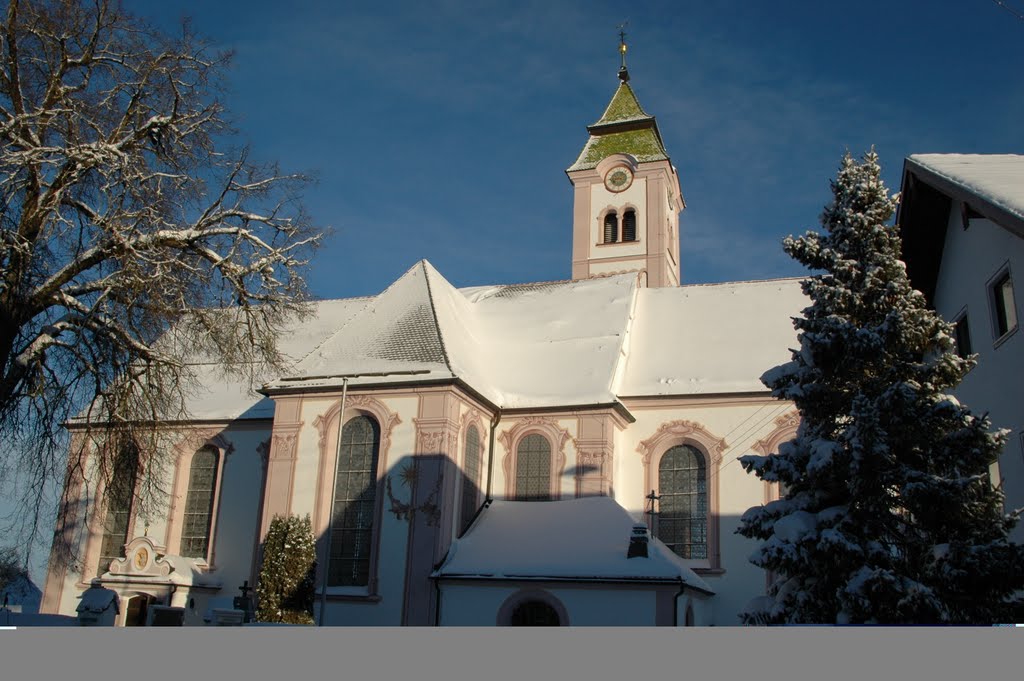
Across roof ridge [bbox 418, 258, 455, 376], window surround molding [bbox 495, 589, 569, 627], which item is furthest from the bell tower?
window surround molding [bbox 495, 589, 569, 627]

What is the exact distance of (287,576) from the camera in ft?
68.0

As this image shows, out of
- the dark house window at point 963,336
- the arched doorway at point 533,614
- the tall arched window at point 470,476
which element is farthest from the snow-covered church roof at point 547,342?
the dark house window at point 963,336

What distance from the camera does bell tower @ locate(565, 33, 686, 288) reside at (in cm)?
3966

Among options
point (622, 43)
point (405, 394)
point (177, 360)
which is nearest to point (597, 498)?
point (405, 394)

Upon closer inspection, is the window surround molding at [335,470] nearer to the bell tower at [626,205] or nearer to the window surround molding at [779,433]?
the window surround molding at [779,433]

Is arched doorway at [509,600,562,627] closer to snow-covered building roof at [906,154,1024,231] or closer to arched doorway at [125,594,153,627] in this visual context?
arched doorway at [125,594,153,627]

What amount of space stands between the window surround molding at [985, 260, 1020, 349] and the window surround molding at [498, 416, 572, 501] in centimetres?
1167

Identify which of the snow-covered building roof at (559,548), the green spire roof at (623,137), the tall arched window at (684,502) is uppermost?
the green spire roof at (623,137)

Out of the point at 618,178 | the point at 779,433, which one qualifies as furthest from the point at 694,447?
the point at 618,178

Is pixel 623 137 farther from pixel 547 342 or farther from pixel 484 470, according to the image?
pixel 484 470

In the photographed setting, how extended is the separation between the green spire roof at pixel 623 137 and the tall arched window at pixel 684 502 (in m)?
19.9

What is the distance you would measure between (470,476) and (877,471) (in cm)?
1268

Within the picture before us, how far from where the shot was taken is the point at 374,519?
2206 centimetres

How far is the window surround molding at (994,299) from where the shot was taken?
550 inches
